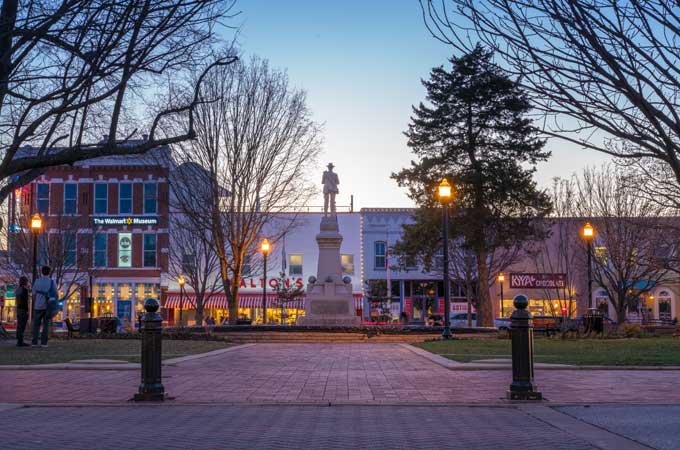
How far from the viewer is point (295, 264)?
55.3m

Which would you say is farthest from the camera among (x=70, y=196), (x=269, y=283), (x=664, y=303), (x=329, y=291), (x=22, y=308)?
(x=269, y=283)

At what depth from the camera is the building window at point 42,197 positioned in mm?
52531

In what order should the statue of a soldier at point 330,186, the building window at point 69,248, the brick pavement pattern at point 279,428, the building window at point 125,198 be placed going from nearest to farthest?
the brick pavement pattern at point 279,428 → the statue of a soldier at point 330,186 → the building window at point 69,248 → the building window at point 125,198

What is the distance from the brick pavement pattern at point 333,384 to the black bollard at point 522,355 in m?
0.23

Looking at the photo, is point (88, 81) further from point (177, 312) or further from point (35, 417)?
point (177, 312)

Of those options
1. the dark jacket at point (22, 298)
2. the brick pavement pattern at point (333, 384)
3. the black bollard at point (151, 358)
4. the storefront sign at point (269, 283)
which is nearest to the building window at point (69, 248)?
the storefront sign at point (269, 283)

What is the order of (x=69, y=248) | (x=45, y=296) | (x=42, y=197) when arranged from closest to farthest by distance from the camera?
(x=45, y=296) < (x=69, y=248) < (x=42, y=197)

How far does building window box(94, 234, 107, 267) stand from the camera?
5208 cm

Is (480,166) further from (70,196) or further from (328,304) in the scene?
(70,196)

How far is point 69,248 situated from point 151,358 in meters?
37.8

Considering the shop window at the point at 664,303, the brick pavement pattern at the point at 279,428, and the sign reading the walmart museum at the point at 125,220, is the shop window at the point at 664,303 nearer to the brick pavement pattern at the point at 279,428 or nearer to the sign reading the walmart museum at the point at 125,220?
the sign reading the walmart museum at the point at 125,220

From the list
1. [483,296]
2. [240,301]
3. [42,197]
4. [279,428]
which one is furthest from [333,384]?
[42,197]

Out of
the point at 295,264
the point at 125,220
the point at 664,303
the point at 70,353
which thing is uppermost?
the point at 125,220

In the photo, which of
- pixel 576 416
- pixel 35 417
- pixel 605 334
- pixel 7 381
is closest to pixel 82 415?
pixel 35 417
